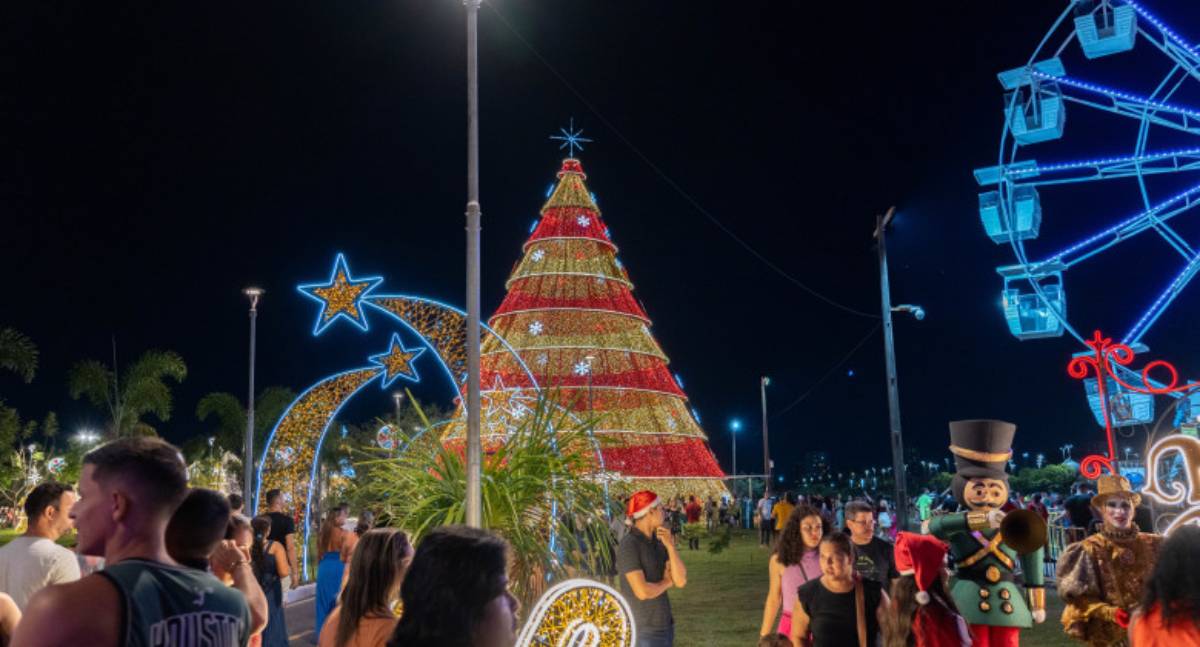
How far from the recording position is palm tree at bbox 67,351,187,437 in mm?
34531

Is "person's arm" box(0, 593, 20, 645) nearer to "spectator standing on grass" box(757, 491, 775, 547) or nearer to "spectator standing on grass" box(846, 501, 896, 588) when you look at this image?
"spectator standing on grass" box(846, 501, 896, 588)

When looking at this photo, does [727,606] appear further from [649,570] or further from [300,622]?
[649,570]

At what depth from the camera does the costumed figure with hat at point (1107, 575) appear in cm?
668

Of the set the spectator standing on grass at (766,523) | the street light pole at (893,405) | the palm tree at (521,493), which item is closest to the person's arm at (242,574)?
the palm tree at (521,493)

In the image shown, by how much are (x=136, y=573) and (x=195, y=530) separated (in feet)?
2.91

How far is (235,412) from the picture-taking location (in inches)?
1615

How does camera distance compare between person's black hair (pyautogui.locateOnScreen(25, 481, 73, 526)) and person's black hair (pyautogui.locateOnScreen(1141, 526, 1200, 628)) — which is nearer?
person's black hair (pyautogui.locateOnScreen(1141, 526, 1200, 628))

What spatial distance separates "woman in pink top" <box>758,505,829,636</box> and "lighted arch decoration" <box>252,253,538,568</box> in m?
8.36

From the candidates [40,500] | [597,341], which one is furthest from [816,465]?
[40,500]

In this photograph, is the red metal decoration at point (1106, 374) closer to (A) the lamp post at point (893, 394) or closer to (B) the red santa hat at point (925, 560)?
(A) the lamp post at point (893, 394)

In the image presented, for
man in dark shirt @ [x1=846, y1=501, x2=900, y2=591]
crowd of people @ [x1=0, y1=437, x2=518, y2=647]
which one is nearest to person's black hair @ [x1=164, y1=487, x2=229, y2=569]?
crowd of people @ [x1=0, y1=437, x2=518, y2=647]

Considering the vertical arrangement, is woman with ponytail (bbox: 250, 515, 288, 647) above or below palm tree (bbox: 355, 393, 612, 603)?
below

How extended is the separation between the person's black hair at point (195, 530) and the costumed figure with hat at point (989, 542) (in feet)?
16.6

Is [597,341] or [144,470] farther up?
[597,341]
